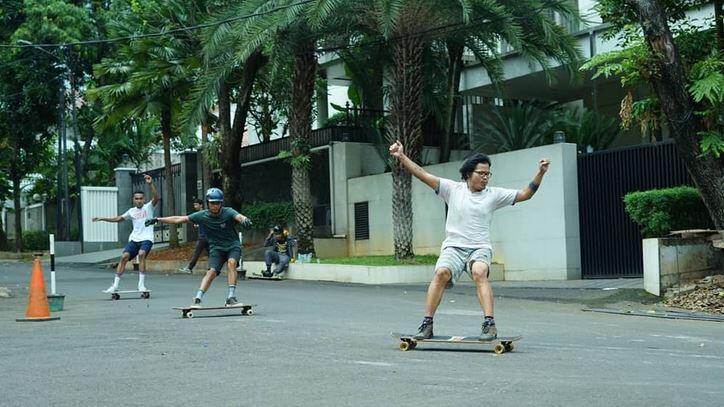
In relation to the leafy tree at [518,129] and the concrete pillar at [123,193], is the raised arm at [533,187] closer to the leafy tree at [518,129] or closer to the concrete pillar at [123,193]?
the leafy tree at [518,129]

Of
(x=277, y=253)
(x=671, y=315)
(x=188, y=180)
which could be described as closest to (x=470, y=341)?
(x=671, y=315)

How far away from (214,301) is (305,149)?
868 cm

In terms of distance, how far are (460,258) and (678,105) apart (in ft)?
25.4

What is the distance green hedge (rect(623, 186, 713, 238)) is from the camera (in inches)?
659

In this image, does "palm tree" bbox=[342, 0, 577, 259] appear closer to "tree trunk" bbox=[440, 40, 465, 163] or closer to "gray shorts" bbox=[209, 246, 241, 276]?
"tree trunk" bbox=[440, 40, 465, 163]

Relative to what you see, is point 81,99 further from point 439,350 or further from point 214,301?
point 439,350

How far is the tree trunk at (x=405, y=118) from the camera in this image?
2208 cm

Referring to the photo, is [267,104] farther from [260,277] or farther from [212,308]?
[212,308]

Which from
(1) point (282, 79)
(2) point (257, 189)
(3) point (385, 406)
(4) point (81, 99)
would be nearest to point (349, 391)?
(3) point (385, 406)

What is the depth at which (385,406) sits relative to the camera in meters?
6.31

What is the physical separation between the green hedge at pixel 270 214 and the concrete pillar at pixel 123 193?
9230 millimetres

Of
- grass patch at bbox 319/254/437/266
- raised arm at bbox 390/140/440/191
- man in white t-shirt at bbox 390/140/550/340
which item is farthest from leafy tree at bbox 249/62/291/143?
man in white t-shirt at bbox 390/140/550/340

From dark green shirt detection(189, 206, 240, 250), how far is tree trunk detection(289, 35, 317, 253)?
34.7 feet

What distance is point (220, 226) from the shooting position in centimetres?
1382
